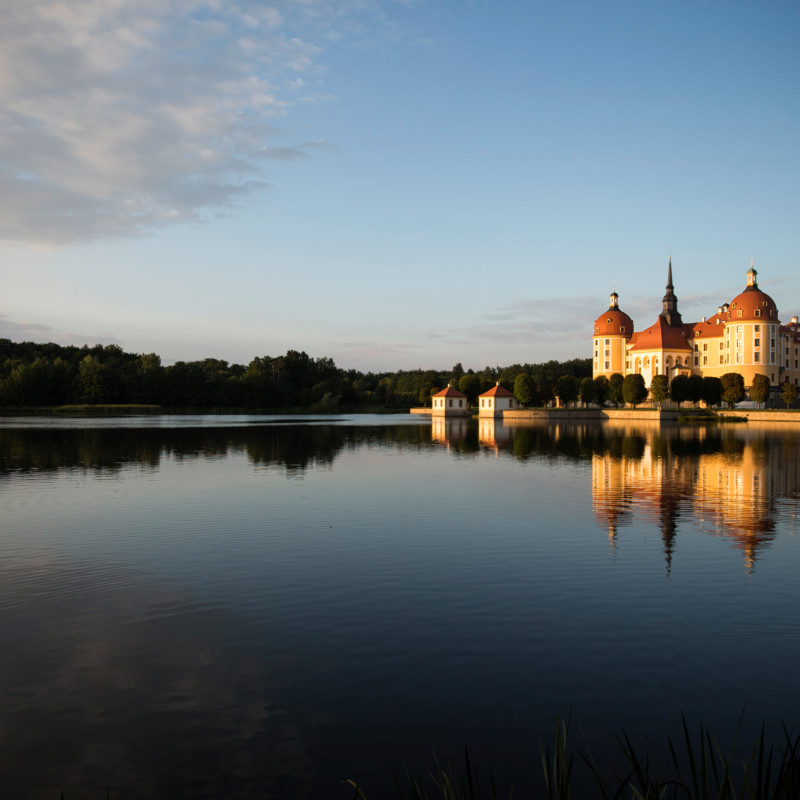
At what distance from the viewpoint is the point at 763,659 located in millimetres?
6426

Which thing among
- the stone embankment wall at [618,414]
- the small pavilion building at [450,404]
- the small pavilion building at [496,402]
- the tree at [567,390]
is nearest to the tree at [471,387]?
the small pavilion building at [450,404]

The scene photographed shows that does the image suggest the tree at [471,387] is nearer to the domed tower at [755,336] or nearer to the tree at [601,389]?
the tree at [601,389]

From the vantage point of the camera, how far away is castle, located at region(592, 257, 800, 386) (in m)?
88.4

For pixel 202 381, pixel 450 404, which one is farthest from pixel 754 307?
pixel 202 381

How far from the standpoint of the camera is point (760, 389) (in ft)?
258

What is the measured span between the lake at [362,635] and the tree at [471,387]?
85158mm

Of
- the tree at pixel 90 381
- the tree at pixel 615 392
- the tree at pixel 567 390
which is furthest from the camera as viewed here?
the tree at pixel 90 381

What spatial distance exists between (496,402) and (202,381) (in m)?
47.4

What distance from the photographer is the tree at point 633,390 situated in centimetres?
8169

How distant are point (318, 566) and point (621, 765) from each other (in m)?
5.87

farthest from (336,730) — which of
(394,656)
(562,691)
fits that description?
(562,691)

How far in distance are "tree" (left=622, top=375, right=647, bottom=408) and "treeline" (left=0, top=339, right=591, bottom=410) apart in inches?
551

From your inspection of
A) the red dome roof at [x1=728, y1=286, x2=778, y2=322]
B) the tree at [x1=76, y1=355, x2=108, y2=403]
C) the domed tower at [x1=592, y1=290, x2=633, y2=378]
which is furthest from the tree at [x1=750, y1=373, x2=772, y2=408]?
the tree at [x1=76, y1=355, x2=108, y2=403]

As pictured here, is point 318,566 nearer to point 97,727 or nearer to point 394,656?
point 394,656
